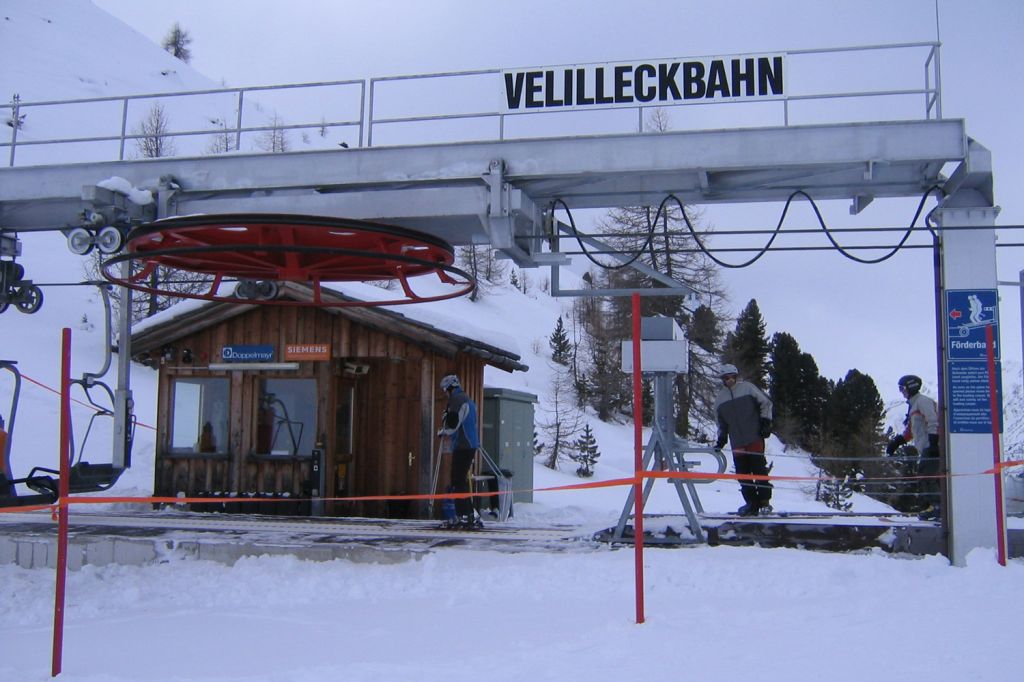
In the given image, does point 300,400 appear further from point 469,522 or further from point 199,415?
point 469,522

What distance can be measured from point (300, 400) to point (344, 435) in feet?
3.22

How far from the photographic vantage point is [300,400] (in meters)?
14.5

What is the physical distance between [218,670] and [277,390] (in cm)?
867

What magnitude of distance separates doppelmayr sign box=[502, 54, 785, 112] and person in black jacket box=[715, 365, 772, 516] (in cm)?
325

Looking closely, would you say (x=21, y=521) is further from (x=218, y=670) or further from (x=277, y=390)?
(x=218, y=670)

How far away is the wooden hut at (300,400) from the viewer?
46.6 feet

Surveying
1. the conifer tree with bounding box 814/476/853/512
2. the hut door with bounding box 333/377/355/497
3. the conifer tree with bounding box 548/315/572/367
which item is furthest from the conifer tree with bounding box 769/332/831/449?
the hut door with bounding box 333/377/355/497

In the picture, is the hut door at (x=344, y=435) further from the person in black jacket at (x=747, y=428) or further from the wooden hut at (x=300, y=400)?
the person in black jacket at (x=747, y=428)

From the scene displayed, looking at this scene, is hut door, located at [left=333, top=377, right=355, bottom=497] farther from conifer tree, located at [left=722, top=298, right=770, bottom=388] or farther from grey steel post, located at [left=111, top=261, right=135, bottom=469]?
conifer tree, located at [left=722, top=298, right=770, bottom=388]

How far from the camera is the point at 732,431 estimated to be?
11.5 m

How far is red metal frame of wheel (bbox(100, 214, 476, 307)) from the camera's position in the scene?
245 inches

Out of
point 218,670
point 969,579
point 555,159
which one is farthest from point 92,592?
point 969,579

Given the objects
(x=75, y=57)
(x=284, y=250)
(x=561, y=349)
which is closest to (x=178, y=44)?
(x=75, y=57)

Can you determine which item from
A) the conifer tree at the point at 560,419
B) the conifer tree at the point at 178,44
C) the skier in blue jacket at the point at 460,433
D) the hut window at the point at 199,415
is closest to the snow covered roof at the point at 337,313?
the hut window at the point at 199,415
